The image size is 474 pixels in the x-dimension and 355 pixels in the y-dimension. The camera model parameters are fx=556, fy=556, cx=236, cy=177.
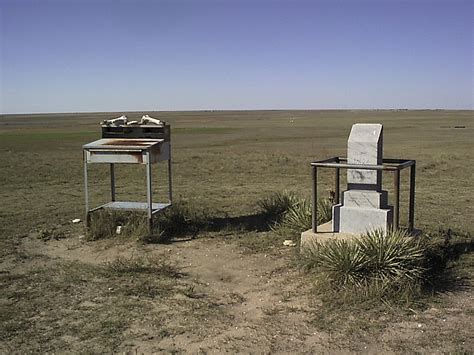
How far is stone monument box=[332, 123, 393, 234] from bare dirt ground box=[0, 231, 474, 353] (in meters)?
1.11

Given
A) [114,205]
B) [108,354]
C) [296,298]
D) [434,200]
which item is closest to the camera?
[108,354]

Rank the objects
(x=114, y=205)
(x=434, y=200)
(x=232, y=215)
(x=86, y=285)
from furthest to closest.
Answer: (x=434, y=200) < (x=232, y=215) < (x=114, y=205) < (x=86, y=285)

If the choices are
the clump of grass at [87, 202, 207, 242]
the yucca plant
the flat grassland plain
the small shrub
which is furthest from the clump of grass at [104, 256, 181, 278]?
the small shrub

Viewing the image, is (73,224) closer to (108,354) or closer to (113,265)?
(113,265)

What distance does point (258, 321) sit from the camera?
19.4 ft

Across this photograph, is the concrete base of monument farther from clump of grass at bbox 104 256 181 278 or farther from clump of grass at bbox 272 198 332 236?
clump of grass at bbox 104 256 181 278

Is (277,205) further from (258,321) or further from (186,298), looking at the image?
(258,321)

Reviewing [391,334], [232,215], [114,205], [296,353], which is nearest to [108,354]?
[296,353]

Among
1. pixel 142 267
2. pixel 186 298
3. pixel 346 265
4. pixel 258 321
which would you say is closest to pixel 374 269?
pixel 346 265

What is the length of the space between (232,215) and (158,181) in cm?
710

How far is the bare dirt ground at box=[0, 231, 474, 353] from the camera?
528 centimetres

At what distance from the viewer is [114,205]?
10.9 metres

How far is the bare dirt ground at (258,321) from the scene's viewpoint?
5.28 meters

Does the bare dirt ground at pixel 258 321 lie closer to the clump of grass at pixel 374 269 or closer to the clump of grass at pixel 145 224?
the clump of grass at pixel 374 269
